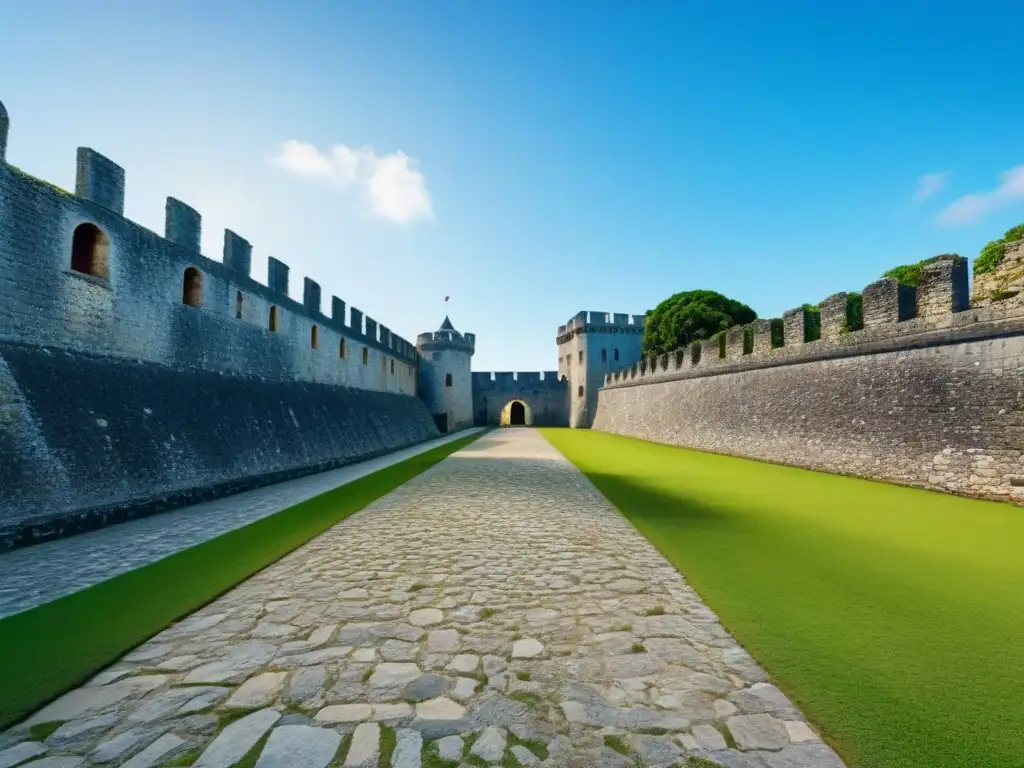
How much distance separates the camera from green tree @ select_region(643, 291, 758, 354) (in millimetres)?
34500

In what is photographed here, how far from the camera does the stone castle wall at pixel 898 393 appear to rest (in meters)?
8.49

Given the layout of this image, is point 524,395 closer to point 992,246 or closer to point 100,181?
point 992,246

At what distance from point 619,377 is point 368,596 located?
30.5m

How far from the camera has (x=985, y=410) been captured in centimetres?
862

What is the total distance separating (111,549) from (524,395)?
4297cm

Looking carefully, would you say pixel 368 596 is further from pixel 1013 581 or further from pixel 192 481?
pixel 192 481

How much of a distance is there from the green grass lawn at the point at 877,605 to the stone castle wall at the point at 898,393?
1.12 meters

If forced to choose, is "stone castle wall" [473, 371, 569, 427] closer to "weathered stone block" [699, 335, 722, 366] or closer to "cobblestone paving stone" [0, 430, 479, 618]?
"weathered stone block" [699, 335, 722, 366]

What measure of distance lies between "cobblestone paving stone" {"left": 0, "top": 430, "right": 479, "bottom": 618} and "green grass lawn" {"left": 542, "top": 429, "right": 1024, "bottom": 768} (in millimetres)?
5946

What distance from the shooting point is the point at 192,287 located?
1111 centimetres

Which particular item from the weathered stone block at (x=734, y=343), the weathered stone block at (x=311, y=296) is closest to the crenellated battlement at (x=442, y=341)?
the weathered stone block at (x=311, y=296)

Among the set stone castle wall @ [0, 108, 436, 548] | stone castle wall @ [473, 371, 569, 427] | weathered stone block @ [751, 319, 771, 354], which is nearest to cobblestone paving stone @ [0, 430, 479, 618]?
stone castle wall @ [0, 108, 436, 548]

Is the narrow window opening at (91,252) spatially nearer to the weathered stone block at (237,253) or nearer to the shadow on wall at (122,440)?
the shadow on wall at (122,440)

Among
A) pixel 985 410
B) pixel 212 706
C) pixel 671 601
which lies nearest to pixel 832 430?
pixel 985 410
